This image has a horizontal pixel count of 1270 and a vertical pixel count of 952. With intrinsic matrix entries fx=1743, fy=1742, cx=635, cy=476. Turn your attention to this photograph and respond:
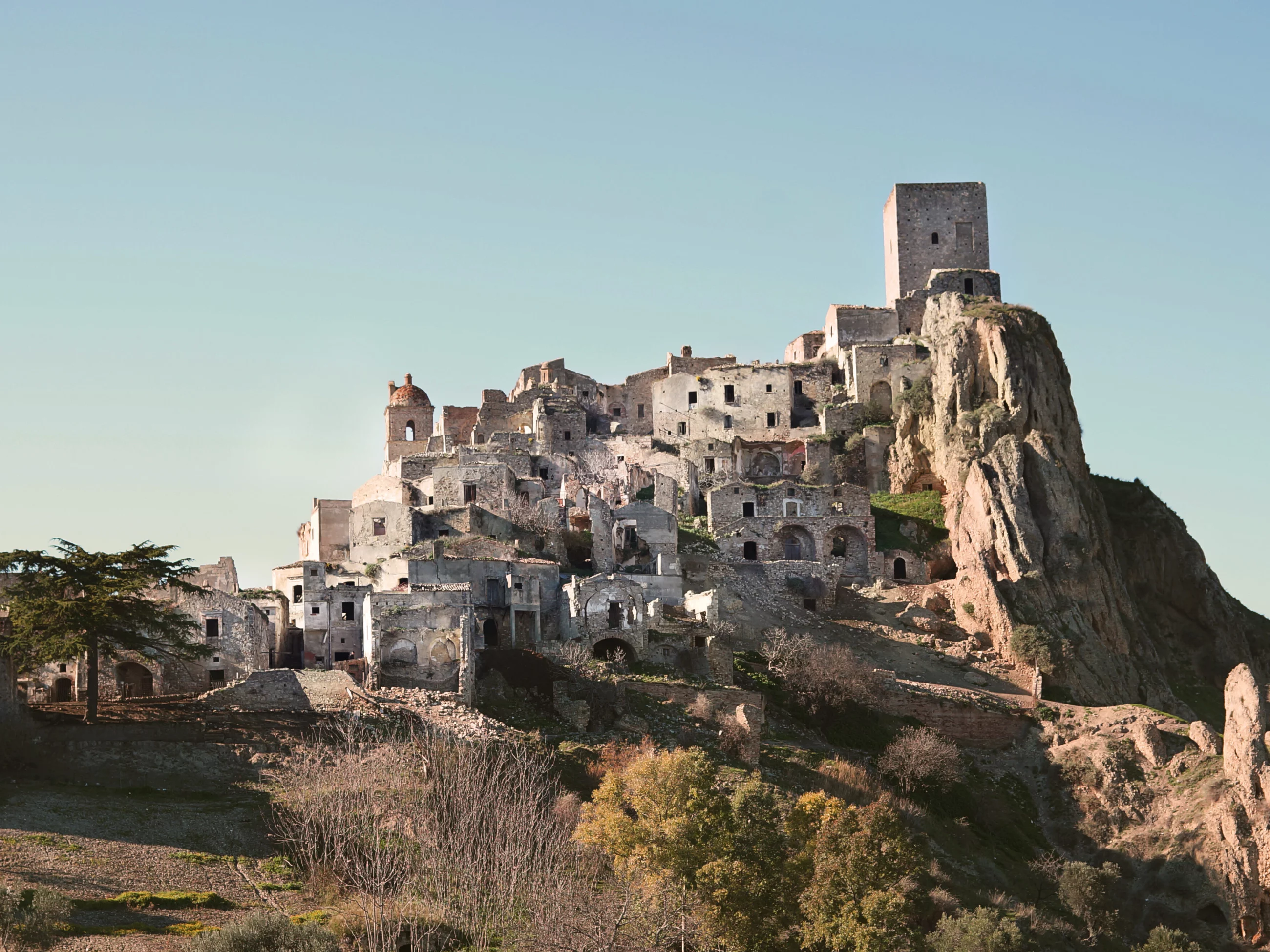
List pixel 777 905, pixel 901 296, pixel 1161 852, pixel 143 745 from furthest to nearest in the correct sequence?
pixel 901 296, pixel 1161 852, pixel 143 745, pixel 777 905

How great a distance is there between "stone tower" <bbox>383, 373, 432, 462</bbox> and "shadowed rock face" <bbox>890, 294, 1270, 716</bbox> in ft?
82.4

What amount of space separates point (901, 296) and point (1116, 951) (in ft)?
157

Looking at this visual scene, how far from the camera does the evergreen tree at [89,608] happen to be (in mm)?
48812

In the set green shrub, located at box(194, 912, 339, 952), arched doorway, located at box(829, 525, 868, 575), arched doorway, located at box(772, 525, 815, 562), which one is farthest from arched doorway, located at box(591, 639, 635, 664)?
green shrub, located at box(194, 912, 339, 952)

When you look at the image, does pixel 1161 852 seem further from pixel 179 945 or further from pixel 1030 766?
pixel 179 945

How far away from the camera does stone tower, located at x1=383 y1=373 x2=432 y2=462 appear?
90.9 metres

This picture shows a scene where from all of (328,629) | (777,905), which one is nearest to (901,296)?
(328,629)

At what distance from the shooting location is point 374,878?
3891cm

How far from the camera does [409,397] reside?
303ft

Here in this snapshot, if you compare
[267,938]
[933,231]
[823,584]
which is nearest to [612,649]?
[823,584]

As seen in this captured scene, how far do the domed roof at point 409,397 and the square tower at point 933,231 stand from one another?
83.6 feet

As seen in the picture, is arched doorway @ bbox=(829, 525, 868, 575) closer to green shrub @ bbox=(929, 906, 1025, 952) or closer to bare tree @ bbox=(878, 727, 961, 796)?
bare tree @ bbox=(878, 727, 961, 796)

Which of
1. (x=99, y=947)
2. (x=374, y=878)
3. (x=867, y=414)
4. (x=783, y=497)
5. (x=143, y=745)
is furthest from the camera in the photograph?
(x=867, y=414)

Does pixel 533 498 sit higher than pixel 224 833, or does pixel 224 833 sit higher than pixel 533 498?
pixel 533 498
